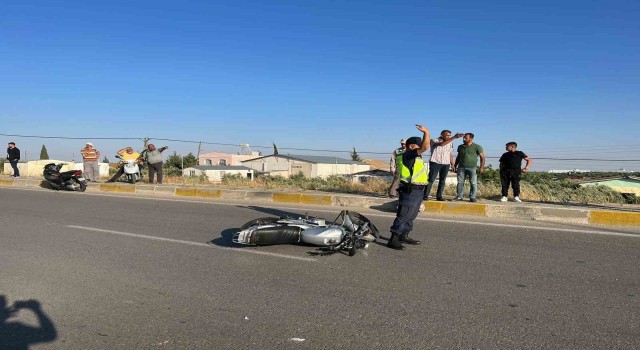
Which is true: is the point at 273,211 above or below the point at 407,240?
above

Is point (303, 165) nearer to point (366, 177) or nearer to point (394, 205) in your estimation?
point (366, 177)

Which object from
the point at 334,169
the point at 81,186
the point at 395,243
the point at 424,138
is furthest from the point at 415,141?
the point at 334,169

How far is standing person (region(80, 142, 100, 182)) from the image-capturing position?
17156 mm

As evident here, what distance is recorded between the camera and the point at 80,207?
35.9 feet

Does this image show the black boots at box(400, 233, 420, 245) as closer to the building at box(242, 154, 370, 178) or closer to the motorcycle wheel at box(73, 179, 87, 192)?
the motorcycle wheel at box(73, 179, 87, 192)

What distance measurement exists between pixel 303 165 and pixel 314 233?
158 ft

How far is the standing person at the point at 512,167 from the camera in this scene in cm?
1060

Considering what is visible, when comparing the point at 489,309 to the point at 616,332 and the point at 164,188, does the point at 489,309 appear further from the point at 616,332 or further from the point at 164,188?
the point at 164,188

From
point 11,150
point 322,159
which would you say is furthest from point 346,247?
point 322,159

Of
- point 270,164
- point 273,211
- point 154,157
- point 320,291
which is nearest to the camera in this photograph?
point 320,291

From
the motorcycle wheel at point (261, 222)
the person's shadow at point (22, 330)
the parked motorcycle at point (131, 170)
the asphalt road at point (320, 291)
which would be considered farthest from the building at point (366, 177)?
the person's shadow at point (22, 330)

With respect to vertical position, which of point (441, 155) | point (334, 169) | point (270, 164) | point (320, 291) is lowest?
point (320, 291)

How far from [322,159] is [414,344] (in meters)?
55.0

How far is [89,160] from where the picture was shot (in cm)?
1722
